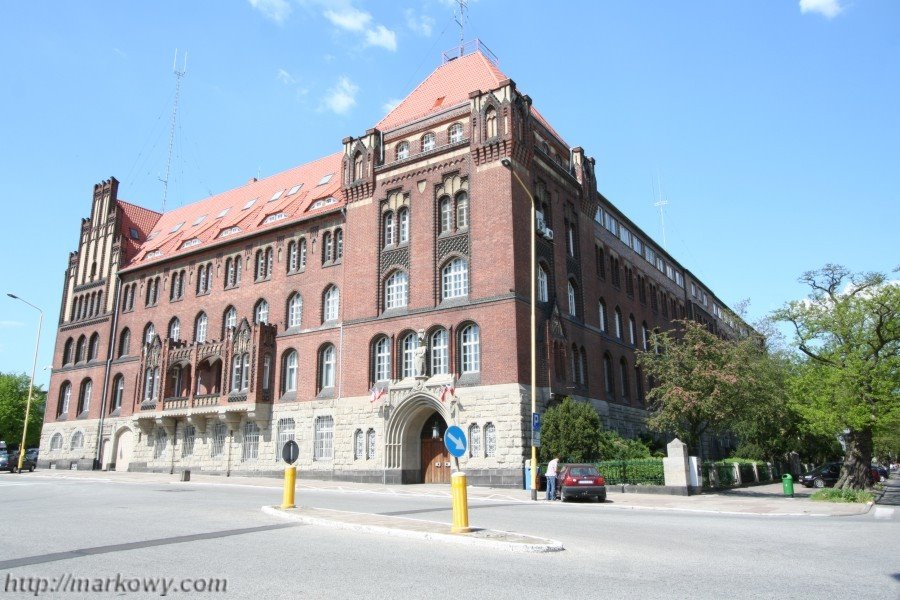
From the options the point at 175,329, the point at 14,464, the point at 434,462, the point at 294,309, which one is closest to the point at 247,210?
the point at 175,329

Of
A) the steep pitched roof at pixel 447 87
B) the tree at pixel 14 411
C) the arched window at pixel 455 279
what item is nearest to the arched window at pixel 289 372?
the arched window at pixel 455 279

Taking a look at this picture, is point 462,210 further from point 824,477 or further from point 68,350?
point 68,350

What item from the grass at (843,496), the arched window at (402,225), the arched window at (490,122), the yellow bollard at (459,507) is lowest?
the grass at (843,496)

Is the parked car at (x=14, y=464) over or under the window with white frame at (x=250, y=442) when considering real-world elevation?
under

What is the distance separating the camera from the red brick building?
1182 inches

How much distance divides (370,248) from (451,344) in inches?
306

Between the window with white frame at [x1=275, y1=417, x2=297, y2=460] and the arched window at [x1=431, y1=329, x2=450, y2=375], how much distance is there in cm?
998

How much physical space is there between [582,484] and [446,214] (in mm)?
15748

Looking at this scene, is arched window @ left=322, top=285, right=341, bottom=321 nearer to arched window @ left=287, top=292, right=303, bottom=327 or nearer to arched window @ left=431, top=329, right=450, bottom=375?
arched window @ left=287, top=292, right=303, bottom=327

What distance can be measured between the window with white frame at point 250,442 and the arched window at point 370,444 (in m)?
8.58

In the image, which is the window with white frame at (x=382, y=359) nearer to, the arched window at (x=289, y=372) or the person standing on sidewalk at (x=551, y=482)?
the arched window at (x=289, y=372)

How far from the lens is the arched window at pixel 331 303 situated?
36.0 meters

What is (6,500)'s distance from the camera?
19.1m

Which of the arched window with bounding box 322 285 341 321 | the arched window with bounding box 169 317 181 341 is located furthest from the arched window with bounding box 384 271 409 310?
the arched window with bounding box 169 317 181 341
